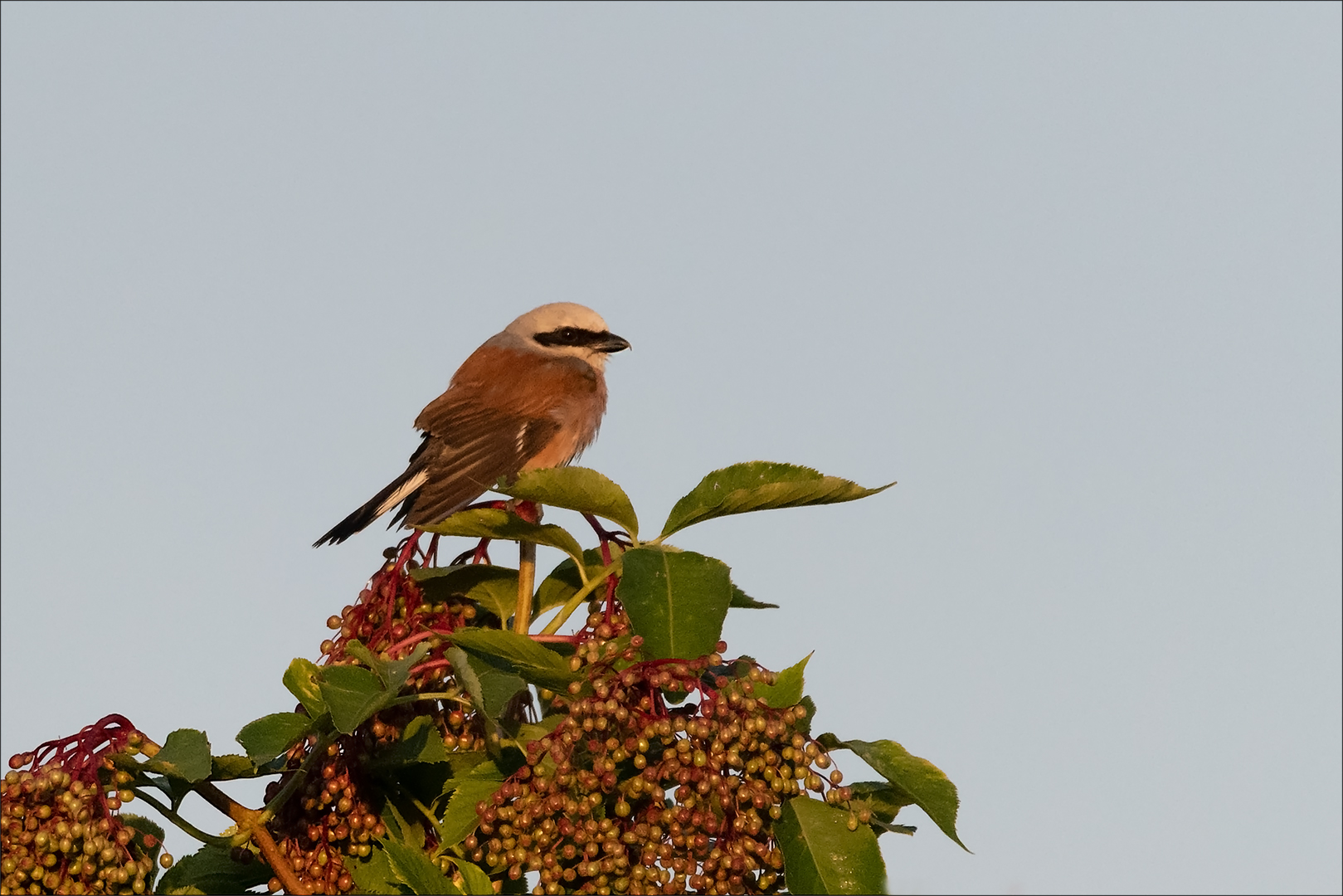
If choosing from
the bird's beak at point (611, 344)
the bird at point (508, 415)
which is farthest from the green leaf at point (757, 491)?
the bird's beak at point (611, 344)

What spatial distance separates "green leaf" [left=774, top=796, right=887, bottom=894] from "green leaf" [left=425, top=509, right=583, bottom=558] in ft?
2.79

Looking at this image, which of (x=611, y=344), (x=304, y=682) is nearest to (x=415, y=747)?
(x=304, y=682)

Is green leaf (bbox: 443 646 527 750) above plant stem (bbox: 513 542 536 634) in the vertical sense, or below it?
below

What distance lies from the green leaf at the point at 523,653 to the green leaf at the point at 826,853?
549mm

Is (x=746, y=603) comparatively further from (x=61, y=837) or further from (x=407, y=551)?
(x=61, y=837)

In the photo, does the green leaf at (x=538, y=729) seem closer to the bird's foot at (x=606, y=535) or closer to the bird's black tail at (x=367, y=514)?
the bird's foot at (x=606, y=535)

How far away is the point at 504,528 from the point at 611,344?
14.1ft

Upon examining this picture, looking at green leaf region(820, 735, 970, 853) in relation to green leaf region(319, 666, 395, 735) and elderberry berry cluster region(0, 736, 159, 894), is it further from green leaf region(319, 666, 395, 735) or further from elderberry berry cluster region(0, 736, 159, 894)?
elderberry berry cluster region(0, 736, 159, 894)

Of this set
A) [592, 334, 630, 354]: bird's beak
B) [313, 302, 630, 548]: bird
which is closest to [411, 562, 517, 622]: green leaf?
[313, 302, 630, 548]: bird

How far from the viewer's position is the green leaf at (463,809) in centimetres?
308

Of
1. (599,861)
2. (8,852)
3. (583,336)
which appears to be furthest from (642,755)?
(583,336)

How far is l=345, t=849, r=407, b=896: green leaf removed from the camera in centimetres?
329

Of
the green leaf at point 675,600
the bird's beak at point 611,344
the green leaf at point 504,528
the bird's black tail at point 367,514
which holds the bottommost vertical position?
the green leaf at point 675,600

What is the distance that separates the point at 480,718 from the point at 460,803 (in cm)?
26
